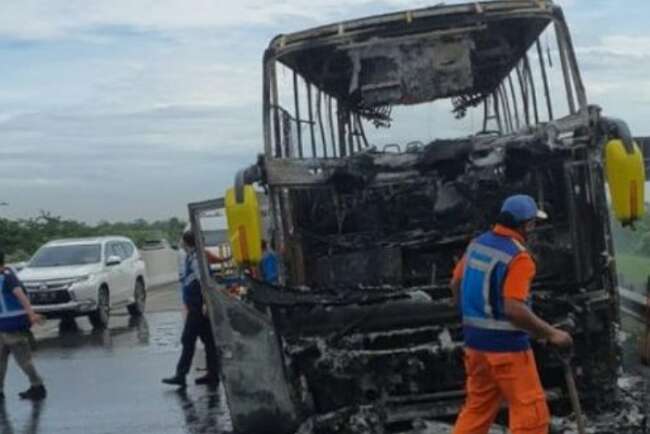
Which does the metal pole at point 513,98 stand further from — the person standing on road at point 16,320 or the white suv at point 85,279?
the white suv at point 85,279

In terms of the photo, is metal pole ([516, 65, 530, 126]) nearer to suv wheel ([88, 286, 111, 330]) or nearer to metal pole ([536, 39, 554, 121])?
metal pole ([536, 39, 554, 121])

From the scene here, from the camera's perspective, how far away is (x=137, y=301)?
25219 millimetres

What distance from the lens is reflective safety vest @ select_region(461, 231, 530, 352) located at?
705 cm

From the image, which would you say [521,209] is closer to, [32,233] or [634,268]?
[634,268]

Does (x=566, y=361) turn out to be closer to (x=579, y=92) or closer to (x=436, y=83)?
(x=579, y=92)

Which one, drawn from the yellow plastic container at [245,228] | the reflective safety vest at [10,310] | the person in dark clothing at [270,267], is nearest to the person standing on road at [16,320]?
the reflective safety vest at [10,310]

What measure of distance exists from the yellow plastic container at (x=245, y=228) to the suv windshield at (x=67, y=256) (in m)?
15.2

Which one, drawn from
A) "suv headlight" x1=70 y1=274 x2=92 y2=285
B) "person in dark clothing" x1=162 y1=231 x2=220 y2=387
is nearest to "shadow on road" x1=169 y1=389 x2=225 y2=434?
"person in dark clothing" x1=162 y1=231 x2=220 y2=387

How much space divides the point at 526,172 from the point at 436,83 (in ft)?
3.96

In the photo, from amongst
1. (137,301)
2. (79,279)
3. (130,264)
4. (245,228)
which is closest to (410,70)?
(245,228)

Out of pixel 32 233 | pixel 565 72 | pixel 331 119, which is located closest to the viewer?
pixel 565 72

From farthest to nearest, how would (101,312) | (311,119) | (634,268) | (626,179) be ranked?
(101,312)
(634,268)
(311,119)
(626,179)

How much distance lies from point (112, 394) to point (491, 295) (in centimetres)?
722

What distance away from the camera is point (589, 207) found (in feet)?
29.6
